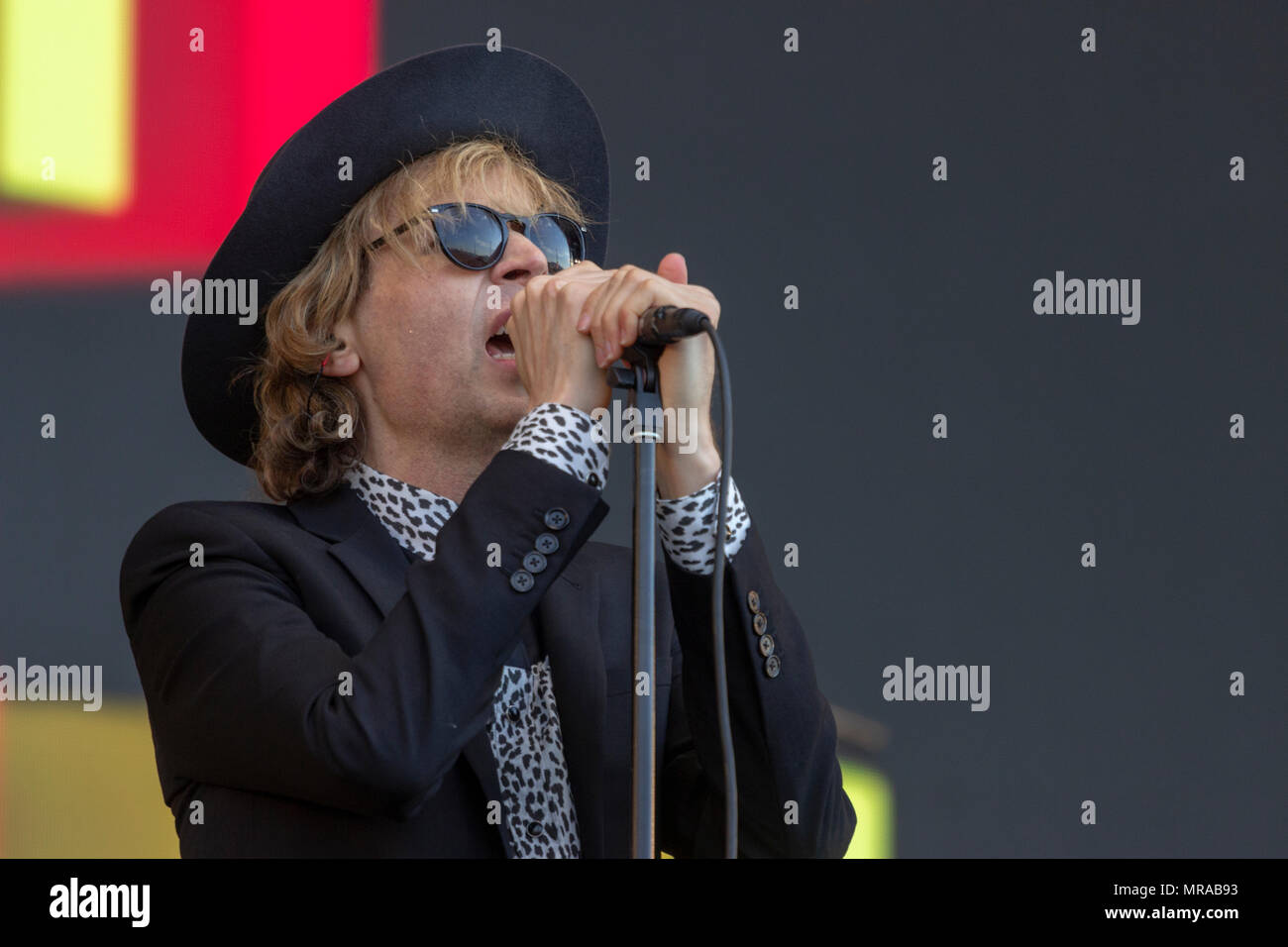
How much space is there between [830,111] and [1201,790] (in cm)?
159

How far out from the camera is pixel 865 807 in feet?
9.94

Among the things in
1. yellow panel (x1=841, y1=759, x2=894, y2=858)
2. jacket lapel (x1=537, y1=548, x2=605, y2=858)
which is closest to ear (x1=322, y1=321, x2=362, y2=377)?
jacket lapel (x1=537, y1=548, x2=605, y2=858)

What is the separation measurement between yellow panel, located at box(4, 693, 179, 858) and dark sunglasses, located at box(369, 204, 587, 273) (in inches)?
49.1

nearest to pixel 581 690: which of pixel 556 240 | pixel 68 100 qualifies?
pixel 556 240

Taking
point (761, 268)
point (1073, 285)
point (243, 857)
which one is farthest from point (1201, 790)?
point (243, 857)

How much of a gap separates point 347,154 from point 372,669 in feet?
2.55

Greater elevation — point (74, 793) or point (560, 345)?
point (560, 345)

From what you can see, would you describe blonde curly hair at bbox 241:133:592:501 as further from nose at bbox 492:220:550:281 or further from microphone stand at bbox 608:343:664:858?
microphone stand at bbox 608:343:664:858

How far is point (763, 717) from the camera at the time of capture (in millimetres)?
1467

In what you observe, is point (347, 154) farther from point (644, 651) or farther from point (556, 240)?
point (644, 651)

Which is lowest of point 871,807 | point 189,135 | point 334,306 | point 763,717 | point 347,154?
point 871,807

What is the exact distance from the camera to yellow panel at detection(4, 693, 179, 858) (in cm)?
257
